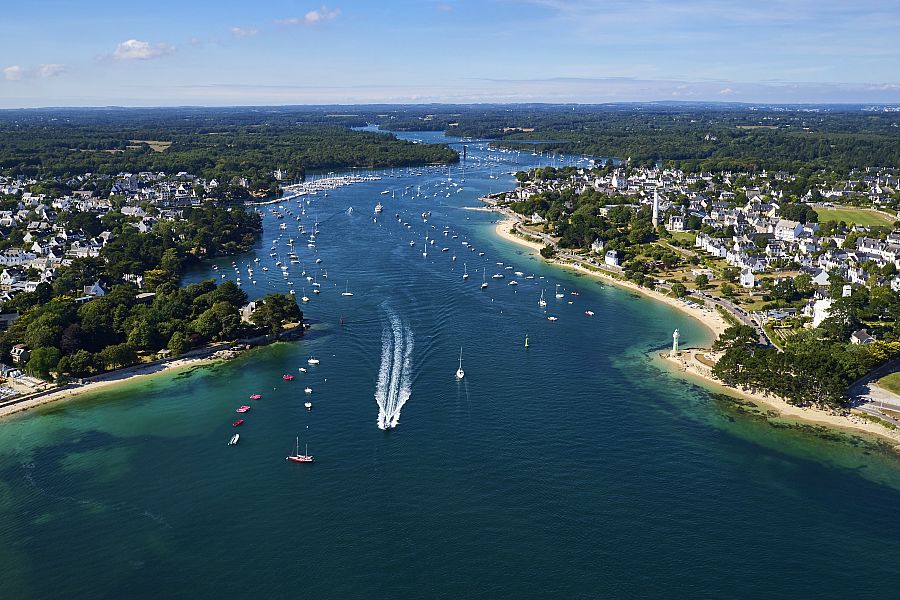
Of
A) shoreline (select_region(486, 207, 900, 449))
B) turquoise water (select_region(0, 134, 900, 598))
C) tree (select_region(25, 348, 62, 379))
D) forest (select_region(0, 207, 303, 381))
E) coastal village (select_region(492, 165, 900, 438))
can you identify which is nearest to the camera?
turquoise water (select_region(0, 134, 900, 598))

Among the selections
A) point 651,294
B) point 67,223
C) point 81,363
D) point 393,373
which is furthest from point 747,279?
point 67,223

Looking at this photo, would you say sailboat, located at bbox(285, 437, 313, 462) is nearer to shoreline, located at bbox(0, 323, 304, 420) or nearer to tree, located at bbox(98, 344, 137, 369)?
shoreline, located at bbox(0, 323, 304, 420)

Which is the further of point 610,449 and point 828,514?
point 610,449

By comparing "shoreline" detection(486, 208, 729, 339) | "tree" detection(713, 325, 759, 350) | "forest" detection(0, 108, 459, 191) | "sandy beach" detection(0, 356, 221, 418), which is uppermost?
"forest" detection(0, 108, 459, 191)

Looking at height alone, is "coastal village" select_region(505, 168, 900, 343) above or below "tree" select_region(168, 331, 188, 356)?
above

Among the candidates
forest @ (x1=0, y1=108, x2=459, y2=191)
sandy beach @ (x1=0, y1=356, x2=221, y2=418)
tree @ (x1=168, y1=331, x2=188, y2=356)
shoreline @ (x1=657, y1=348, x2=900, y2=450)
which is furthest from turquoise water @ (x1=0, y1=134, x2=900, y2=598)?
forest @ (x1=0, y1=108, x2=459, y2=191)

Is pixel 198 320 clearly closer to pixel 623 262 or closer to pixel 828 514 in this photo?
pixel 828 514

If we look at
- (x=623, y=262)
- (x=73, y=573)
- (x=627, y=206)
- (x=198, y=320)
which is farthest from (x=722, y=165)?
(x=73, y=573)
